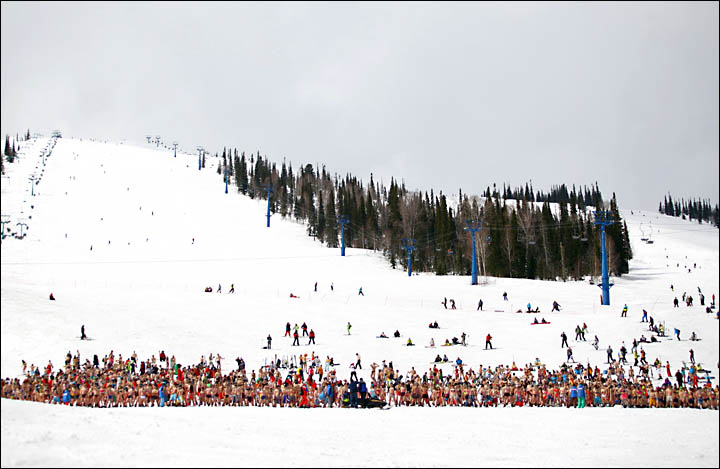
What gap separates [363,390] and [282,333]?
13.8 metres

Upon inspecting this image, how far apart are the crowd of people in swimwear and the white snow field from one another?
913 mm

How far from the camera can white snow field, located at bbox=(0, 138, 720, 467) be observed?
1082cm

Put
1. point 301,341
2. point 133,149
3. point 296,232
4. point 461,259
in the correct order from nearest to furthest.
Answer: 1. point 301,341
2. point 461,259
3. point 296,232
4. point 133,149

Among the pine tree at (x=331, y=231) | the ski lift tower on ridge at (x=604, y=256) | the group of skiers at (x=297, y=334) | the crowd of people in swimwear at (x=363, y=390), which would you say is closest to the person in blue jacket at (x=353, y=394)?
the crowd of people in swimwear at (x=363, y=390)

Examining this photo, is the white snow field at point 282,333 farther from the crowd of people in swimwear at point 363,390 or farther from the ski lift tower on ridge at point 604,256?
the ski lift tower on ridge at point 604,256

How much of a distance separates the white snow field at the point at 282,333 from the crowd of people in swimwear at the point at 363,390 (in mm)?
913

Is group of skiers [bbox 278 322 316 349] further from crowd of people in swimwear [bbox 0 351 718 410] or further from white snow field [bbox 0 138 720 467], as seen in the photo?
crowd of people in swimwear [bbox 0 351 718 410]

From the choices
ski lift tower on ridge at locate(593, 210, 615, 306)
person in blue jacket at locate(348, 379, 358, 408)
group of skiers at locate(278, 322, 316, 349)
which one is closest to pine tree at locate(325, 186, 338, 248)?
ski lift tower on ridge at locate(593, 210, 615, 306)

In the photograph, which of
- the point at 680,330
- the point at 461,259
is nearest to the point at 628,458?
the point at 680,330

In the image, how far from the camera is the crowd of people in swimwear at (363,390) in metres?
17.5

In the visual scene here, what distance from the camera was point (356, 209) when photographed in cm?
9912

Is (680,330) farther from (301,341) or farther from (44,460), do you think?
(44,460)

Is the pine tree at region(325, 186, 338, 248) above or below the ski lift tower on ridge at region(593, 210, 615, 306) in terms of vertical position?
above

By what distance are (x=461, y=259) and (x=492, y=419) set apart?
63846 mm
